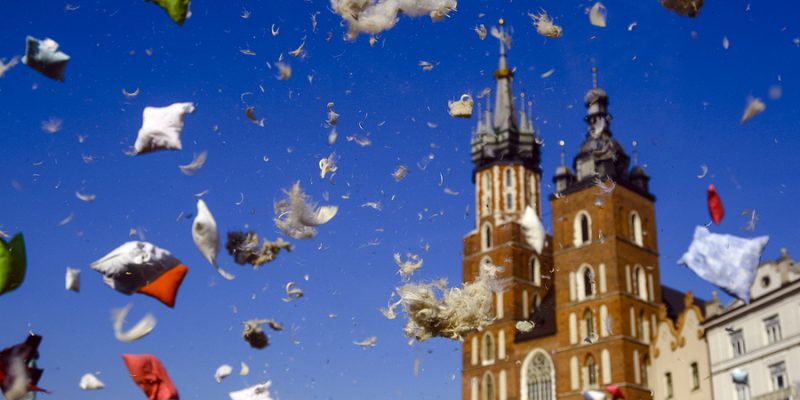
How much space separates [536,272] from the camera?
185ft

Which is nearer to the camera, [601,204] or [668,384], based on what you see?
[668,384]

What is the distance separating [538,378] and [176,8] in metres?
45.0

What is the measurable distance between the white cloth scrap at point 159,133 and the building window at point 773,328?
91.1 feet

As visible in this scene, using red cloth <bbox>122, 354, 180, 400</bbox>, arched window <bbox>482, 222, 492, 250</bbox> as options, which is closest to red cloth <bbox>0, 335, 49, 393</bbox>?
red cloth <bbox>122, 354, 180, 400</bbox>

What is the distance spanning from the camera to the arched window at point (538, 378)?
4975 cm

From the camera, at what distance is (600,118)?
2183 inches

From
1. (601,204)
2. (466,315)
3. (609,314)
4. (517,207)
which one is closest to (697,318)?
(609,314)

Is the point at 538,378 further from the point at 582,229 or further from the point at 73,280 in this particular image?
the point at 73,280

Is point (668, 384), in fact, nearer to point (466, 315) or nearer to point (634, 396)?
point (634, 396)

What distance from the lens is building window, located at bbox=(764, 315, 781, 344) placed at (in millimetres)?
31641

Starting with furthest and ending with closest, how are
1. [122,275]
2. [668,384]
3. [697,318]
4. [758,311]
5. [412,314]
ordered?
[668,384] < [697,318] < [758,311] < [412,314] < [122,275]

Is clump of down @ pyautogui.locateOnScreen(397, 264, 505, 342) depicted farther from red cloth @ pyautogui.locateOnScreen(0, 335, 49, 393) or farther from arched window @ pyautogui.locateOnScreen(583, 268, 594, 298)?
arched window @ pyautogui.locateOnScreen(583, 268, 594, 298)

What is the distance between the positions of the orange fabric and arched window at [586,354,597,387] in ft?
133

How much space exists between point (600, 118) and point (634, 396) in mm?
18517
